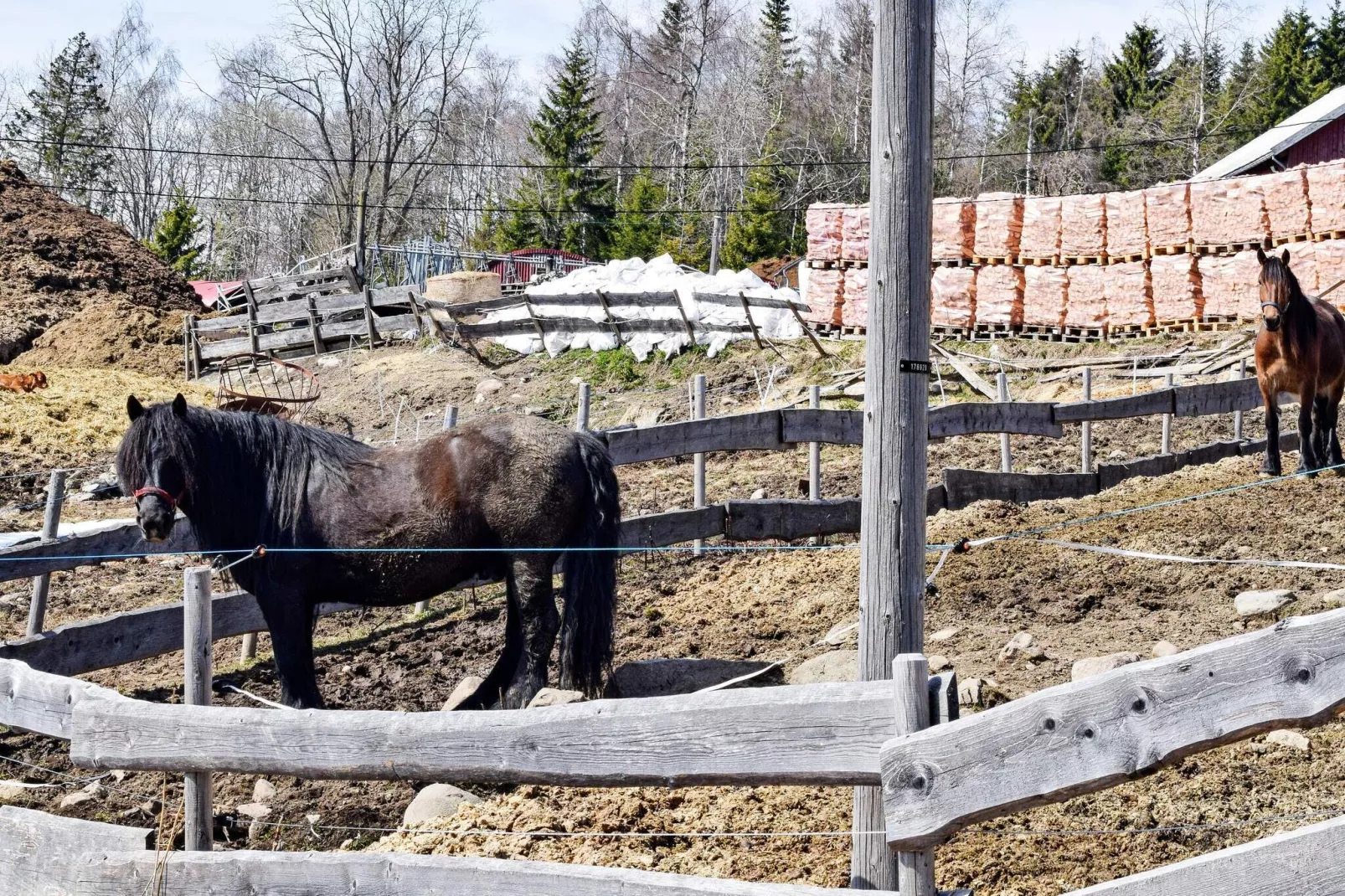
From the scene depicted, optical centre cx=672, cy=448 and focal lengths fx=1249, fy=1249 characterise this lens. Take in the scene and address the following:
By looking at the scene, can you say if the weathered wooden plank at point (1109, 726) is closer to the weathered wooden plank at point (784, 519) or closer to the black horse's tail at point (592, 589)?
the black horse's tail at point (592, 589)

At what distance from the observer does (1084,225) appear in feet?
77.5

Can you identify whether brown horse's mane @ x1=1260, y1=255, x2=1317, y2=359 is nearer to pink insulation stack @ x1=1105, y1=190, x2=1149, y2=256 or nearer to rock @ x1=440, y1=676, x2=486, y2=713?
rock @ x1=440, y1=676, x2=486, y2=713

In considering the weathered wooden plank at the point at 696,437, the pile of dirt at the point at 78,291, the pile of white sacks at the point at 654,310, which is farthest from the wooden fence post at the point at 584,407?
the pile of dirt at the point at 78,291

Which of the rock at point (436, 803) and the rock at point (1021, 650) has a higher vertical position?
the rock at point (1021, 650)

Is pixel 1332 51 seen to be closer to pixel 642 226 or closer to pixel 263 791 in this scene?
pixel 642 226

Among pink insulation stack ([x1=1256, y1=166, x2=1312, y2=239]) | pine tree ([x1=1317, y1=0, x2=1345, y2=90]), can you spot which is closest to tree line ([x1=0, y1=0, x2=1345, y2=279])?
pine tree ([x1=1317, y1=0, x2=1345, y2=90])

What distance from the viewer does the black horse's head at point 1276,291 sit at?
34.3ft

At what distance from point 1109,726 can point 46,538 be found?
23.1ft

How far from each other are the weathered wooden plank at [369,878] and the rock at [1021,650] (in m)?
3.22

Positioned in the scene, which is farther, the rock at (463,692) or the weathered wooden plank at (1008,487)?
the weathered wooden plank at (1008,487)

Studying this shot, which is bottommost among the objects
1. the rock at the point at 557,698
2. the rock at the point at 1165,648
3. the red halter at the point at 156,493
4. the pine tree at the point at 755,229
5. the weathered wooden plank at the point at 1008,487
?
the rock at the point at 557,698

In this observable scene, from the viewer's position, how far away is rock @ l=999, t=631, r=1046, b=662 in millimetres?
6004

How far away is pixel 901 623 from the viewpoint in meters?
3.62

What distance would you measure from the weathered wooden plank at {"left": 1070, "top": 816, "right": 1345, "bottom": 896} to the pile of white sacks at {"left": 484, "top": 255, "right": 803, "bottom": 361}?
21577mm
